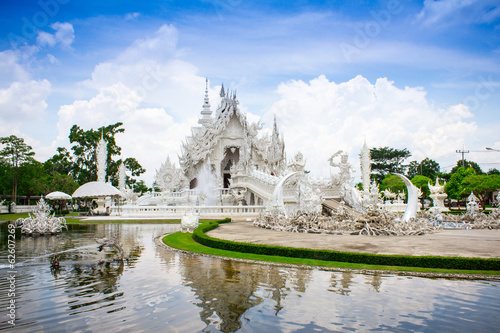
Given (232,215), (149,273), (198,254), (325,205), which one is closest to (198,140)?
(232,215)

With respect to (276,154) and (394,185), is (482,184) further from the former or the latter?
(276,154)

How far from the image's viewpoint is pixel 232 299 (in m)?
5.90

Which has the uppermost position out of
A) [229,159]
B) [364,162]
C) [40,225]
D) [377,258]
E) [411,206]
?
[229,159]

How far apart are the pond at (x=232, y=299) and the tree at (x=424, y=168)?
62099mm

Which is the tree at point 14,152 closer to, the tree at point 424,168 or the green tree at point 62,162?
the green tree at point 62,162

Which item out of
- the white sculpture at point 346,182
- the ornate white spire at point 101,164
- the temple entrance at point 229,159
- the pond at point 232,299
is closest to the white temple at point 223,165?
the temple entrance at point 229,159

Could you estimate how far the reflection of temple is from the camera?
17.2ft

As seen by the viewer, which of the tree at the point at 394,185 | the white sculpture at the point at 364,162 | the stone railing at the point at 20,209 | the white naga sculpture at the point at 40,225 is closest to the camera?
the white naga sculpture at the point at 40,225

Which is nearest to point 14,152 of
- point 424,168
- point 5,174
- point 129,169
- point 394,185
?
point 5,174

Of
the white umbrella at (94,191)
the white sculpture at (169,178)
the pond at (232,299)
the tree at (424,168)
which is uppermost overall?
the tree at (424,168)

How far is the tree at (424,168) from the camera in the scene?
6327 cm

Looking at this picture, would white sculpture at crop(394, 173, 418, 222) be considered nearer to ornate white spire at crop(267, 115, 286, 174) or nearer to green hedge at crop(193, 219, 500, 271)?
green hedge at crop(193, 219, 500, 271)

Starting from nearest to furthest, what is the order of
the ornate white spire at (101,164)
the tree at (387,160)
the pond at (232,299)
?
the pond at (232,299) → the ornate white spire at (101,164) → the tree at (387,160)

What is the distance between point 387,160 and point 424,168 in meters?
7.94
